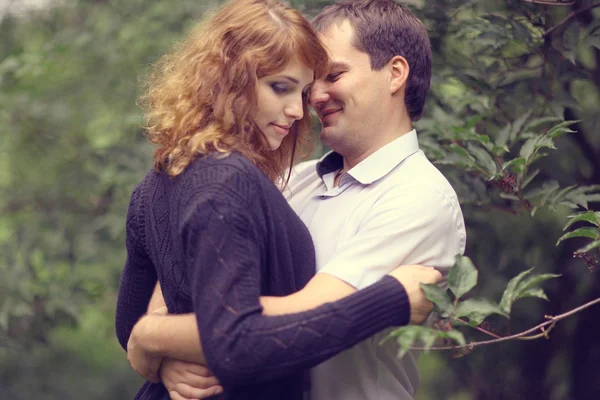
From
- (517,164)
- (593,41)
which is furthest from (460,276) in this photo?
(593,41)

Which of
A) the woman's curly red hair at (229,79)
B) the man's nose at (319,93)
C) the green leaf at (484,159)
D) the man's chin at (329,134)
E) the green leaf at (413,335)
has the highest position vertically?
the woman's curly red hair at (229,79)

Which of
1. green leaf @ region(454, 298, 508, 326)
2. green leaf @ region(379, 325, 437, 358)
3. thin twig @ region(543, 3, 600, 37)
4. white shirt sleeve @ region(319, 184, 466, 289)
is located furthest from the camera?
thin twig @ region(543, 3, 600, 37)

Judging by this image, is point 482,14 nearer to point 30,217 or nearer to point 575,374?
point 575,374

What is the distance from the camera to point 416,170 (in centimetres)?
234

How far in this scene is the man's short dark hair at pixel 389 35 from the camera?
2551mm

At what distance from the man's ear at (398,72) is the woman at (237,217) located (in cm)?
37

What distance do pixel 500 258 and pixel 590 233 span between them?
153cm

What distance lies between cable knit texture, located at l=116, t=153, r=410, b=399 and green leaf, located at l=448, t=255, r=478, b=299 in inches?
4.4

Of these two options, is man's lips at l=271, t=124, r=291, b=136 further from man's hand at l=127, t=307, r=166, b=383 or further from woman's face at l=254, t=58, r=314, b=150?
man's hand at l=127, t=307, r=166, b=383

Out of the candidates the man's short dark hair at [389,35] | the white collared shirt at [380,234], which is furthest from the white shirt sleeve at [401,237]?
the man's short dark hair at [389,35]

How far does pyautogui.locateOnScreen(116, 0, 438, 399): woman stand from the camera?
188 centimetres

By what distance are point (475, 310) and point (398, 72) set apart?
2.84ft

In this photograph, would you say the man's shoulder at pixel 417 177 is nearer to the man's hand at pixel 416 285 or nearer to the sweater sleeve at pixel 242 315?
the man's hand at pixel 416 285

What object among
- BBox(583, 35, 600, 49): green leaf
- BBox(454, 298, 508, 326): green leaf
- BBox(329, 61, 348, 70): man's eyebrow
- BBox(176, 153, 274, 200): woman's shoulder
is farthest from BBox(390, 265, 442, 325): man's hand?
BBox(583, 35, 600, 49): green leaf
